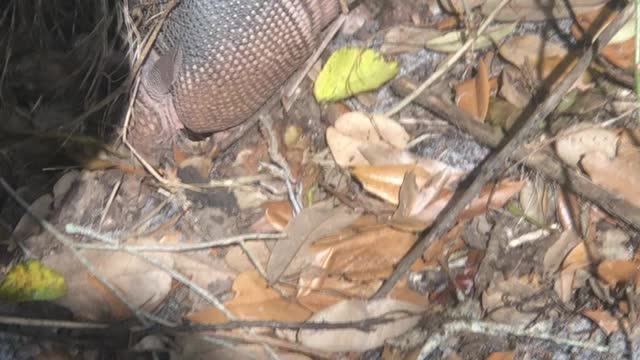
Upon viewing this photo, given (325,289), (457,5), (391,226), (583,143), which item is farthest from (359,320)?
(457,5)

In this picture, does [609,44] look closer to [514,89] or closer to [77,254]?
[514,89]

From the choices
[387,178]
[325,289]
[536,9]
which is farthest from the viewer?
[536,9]

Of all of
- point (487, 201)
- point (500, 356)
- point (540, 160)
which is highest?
point (540, 160)

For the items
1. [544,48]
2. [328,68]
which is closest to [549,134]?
[544,48]

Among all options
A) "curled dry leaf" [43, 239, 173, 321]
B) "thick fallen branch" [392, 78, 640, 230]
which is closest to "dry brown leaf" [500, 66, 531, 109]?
"thick fallen branch" [392, 78, 640, 230]

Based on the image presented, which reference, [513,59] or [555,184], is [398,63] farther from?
[555,184]

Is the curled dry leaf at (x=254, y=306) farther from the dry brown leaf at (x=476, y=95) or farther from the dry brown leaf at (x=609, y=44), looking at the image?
the dry brown leaf at (x=609, y=44)
